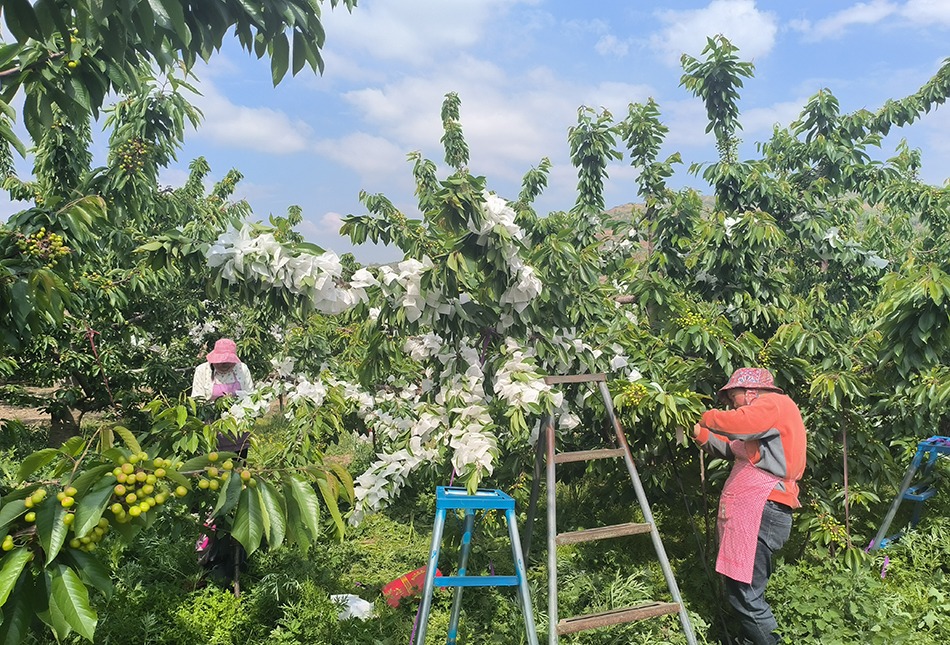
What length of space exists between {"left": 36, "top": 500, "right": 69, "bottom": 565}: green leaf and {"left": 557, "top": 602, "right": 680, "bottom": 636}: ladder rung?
235 cm

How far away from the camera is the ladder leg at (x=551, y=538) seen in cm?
291

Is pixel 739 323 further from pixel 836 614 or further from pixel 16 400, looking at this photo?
pixel 16 400

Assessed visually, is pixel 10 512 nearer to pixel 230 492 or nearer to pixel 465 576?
pixel 230 492

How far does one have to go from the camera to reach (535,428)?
3699 mm

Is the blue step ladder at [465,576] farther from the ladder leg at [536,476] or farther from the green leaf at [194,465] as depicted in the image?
the green leaf at [194,465]

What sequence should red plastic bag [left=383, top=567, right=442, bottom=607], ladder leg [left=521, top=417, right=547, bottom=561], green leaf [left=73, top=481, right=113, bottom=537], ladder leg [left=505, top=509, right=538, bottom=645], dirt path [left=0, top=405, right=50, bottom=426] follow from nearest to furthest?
1. green leaf [left=73, top=481, right=113, bottom=537]
2. ladder leg [left=505, top=509, right=538, bottom=645]
3. ladder leg [left=521, top=417, right=547, bottom=561]
4. red plastic bag [left=383, top=567, right=442, bottom=607]
5. dirt path [left=0, top=405, right=50, bottom=426]

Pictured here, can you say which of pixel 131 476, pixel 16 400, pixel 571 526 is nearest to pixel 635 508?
pixel 571 526

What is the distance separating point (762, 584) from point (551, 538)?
1306 millimetres

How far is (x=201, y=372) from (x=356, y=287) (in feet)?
7.54

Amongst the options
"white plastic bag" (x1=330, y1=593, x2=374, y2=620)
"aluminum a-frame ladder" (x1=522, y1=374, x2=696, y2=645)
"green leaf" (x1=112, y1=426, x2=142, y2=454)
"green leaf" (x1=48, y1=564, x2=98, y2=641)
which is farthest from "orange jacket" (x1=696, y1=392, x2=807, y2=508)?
"green leaf" (x1=48, y1=564, x2=98, y2=641)

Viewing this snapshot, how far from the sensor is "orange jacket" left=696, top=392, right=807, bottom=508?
3.23 m

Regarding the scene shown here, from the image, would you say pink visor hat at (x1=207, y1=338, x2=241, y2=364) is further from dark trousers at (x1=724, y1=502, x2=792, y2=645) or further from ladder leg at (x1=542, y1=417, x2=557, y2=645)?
dark trousers at (x1=724, y1=502, x2=792, y2=645)

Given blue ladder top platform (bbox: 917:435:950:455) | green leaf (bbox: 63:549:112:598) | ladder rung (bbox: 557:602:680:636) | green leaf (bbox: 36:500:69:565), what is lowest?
ladder rung (bbox: 557:602:680:636)

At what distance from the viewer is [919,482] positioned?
16.0ft
